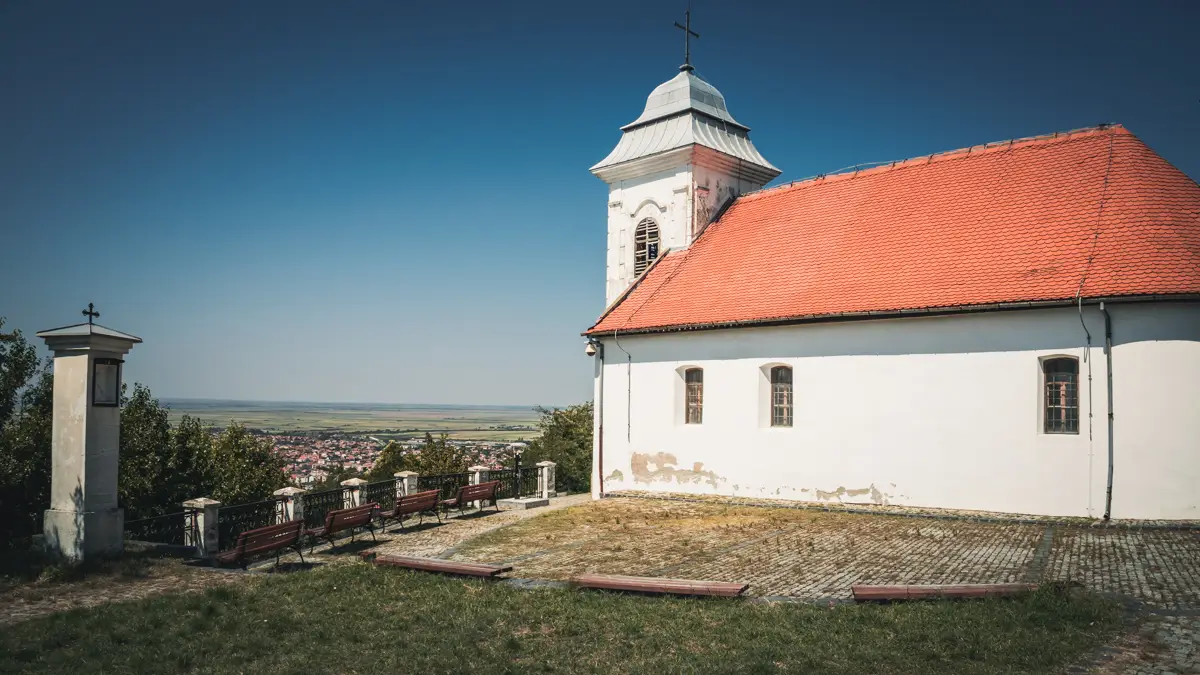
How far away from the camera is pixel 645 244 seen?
26359mm

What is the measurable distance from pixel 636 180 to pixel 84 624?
66.5 ft

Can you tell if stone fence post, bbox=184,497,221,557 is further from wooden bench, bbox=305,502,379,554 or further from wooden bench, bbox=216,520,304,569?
wooden bench, bbox=305,502,379,554

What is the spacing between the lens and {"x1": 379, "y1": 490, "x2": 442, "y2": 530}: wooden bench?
16.5 m

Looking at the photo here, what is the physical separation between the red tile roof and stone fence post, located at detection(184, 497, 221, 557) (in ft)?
37.9

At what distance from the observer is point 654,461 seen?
21.8 meters

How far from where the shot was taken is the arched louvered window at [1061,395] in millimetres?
15781

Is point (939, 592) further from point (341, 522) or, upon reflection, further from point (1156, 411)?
point (341, 522)

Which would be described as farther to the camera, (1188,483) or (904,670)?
(1188,483)

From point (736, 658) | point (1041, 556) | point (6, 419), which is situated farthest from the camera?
point (6, 419)

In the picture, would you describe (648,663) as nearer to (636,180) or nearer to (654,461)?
(654,461)

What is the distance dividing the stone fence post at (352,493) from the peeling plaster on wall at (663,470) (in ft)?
24.8

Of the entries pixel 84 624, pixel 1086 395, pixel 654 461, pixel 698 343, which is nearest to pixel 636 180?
pixel 698 343

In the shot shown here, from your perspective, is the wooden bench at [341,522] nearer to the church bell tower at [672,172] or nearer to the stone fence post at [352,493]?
the stone fence post at [352,493]

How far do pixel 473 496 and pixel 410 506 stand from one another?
8.05 feet
